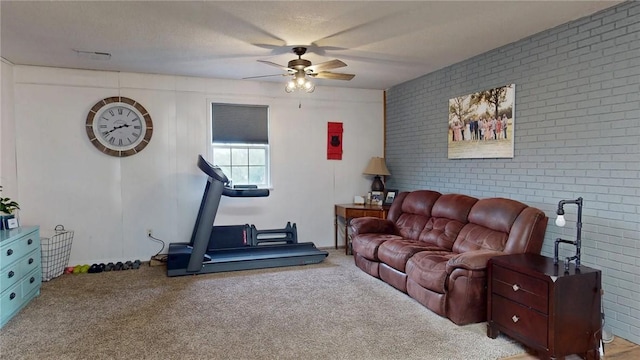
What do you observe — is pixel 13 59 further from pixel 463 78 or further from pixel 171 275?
pixel 463 78

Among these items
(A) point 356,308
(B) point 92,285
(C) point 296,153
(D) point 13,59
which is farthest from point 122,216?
(A) point 356,308

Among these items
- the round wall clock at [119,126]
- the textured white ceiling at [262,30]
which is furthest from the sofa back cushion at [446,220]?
the round wall clock at [119,126]

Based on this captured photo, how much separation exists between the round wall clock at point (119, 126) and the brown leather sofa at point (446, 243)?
309 centimetres

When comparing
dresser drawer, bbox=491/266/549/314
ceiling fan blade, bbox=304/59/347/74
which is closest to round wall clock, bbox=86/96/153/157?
ceiling fan blade, bbox=304/59/347/74

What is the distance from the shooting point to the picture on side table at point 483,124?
12.6 feet

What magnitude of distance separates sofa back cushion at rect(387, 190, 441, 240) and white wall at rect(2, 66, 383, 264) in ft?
4.31

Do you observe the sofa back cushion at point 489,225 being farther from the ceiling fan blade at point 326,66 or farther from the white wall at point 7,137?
the white wall at point 7,137

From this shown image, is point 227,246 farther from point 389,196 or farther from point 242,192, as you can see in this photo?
point 389,196

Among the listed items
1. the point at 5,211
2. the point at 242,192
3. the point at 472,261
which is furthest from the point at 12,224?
the point at 472,261

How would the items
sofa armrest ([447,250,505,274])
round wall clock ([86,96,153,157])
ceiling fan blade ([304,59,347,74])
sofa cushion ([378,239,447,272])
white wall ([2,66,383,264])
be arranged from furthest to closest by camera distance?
1. round wall clock ([86,96,153,157])
2. white wall ([2,66,383,264])
3. sofa cushion ([378,239,447,272])
4. ceiling fan blade ([304,59,347,74])
5. sofa armrest ([447,250,505,274])

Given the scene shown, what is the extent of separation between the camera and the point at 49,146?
4.75 meters

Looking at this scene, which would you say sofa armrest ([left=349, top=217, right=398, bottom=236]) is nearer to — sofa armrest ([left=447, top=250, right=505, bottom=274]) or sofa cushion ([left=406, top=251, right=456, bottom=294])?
sofa cushion ([left=406, top=251, right=456, bottom=294])

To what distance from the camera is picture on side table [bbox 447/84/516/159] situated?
3855mm

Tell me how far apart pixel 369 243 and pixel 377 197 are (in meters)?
1.55
